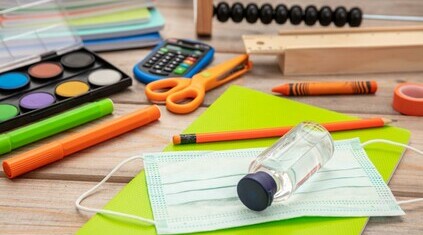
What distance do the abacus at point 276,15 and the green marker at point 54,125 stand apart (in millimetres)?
264

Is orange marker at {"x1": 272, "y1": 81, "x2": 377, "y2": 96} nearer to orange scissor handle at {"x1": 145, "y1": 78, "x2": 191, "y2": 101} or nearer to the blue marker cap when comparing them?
orange scissor handle at {"x1": 145, "y1": 78, "x2": 191, "y2": 101}

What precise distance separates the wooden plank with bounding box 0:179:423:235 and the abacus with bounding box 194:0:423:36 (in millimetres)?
391

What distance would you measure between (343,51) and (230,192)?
1.11 feet

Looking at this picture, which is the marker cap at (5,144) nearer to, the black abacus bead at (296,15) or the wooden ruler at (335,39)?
the wooden ruler at (335,39)

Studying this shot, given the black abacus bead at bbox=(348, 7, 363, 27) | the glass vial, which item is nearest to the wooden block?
the black abacus bead at bbox=(348, 7, 363, 27)

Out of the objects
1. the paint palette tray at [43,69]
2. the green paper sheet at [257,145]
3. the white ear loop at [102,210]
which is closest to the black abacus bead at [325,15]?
the green paper sheet at [257,145]

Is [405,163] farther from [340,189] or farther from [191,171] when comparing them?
[191,171]

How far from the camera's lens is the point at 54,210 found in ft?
2.03

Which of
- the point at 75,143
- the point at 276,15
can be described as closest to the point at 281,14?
the point at 276,15

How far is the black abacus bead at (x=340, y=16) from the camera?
0.97 m

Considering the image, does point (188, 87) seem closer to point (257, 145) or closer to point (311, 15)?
point (257, 145)

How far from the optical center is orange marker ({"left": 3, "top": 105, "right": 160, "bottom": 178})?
2.17 feet

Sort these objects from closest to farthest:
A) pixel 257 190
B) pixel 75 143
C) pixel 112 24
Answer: pixel 257 190 < pixel 75 143 < pixel 112 24

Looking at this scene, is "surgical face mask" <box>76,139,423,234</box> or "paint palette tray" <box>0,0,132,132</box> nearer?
"surgical face mask" <box>76,139,423,234</box>
